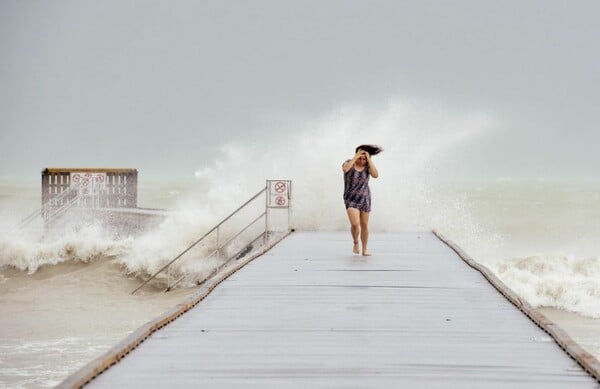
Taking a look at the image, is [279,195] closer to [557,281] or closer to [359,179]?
[359,179]

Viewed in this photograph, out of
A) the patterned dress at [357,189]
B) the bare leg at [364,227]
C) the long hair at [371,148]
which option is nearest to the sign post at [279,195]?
the bare leg at [364,227]

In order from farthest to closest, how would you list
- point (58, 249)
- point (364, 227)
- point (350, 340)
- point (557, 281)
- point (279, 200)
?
point (58, 249) → point (557, 281) → point (279, 200) → point (364, 227) → point (350, 340)

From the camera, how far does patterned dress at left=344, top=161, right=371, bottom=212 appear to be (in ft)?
37.9

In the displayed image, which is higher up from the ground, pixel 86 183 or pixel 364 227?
pixel 86 183

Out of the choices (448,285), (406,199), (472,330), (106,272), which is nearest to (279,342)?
(472,330)

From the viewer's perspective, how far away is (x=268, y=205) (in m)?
17.3

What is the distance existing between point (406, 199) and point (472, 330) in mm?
14921

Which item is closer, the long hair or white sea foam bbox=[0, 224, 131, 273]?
the long hair

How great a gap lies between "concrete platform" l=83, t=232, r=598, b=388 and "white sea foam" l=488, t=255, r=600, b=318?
52.5 ft

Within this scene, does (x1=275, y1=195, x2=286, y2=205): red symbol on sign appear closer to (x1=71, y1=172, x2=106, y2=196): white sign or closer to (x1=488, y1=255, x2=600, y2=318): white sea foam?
(x1=488, y1=255, x2=600, y2=318): white sea foam

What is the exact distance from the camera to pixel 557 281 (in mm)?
27484

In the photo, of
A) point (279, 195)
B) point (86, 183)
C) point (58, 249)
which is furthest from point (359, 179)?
point (86, 183)

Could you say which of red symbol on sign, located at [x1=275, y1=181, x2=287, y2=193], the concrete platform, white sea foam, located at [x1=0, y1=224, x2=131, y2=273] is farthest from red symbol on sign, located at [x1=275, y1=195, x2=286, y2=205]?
white sea foam, located at [x1=0, y1=224, x2=131, y2=273]

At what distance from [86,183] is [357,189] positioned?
21968 mm
